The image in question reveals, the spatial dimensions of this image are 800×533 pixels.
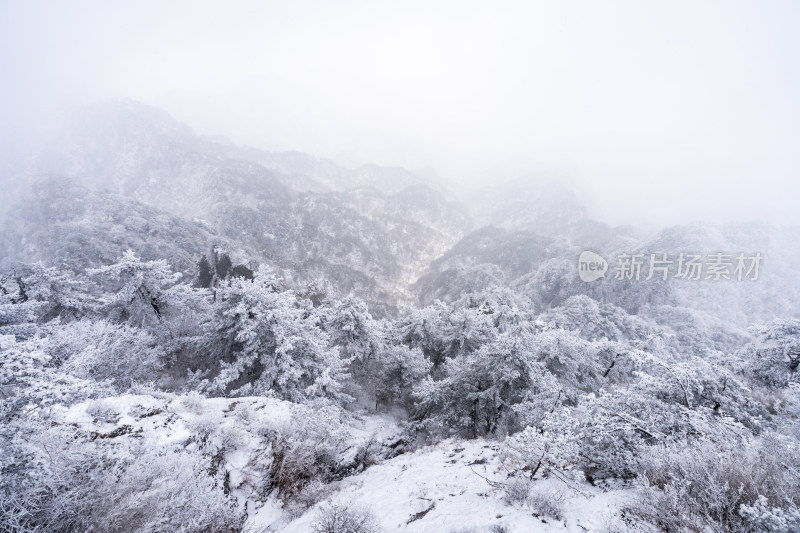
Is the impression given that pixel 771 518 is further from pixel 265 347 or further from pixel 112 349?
pixel 112 349

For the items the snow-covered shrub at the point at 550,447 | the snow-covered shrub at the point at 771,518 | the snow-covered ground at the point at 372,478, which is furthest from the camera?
the snow-covered shrub at the point at 550,447

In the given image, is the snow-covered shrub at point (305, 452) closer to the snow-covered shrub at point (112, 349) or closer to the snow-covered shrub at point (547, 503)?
the snow-covered shrub at point (547, 503)

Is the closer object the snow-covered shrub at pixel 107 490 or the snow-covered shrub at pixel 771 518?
the snow-covered shrub at pixel 771 518

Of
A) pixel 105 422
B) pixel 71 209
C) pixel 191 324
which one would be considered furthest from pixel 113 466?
pixel 71 209

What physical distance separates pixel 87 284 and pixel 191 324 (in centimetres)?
658

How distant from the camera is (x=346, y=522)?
14.4 ft

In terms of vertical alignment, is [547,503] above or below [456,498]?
above

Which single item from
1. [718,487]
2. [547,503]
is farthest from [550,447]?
[718,487]

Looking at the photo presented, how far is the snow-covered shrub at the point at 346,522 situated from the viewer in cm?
434

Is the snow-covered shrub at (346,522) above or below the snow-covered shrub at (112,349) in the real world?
above

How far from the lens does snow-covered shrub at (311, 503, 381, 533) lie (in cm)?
434

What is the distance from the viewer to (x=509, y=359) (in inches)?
476

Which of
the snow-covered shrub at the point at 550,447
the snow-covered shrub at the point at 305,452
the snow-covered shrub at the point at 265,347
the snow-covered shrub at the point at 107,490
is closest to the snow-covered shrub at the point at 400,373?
the snow-covered shrub at the point at 265,347

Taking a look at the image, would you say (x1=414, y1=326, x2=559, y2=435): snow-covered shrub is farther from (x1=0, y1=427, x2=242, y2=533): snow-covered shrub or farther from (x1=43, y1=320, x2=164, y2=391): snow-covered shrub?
(x1=43, y1=320, x2=164, y2=391): snow-covered shrub
